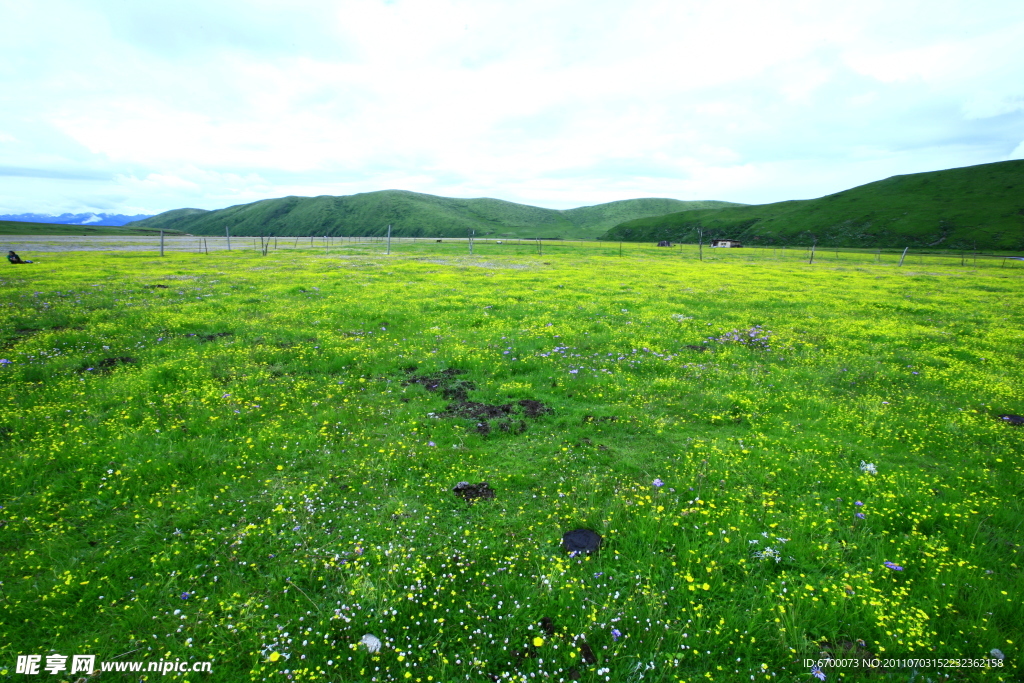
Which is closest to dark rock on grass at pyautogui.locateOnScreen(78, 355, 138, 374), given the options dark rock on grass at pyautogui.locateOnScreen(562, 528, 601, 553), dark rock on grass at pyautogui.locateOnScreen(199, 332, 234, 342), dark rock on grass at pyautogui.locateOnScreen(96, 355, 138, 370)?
dark rock on grass at pyautogui.locateOnScreen(96, 355, 138, 370)

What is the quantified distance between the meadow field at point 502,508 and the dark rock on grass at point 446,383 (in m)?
0.14

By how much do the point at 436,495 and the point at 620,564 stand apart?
322 centimetres

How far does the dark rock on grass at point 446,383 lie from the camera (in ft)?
37.6

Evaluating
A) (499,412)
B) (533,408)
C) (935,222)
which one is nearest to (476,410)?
(499,412)

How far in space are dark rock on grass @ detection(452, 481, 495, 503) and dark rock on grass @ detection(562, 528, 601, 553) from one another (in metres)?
1.54

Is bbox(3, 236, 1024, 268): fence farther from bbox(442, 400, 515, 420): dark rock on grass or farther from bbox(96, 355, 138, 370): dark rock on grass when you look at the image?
bbox(442, 400, 515, 420): dark rock on grass

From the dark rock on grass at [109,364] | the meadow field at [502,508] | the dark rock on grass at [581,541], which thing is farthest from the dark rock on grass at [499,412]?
the dark rock on grass at [109,364]

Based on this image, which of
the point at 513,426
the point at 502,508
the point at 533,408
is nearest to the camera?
the point at 502,508

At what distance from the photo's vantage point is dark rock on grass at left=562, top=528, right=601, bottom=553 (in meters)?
6.20

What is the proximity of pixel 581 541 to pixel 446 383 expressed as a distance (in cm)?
669

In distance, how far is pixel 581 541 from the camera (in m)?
6.34

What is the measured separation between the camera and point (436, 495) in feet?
24.2

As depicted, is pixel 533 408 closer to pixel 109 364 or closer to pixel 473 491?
pixel 473 491

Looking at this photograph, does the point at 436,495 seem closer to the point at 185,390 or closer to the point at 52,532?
the point at 52,532
